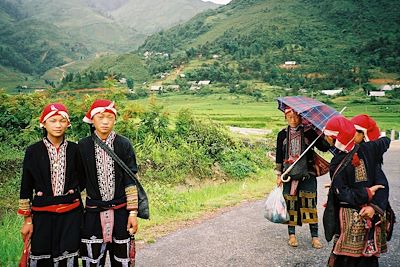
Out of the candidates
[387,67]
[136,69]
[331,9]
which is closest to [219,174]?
[387,67]

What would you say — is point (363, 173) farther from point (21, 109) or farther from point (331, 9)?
point (331, 9)

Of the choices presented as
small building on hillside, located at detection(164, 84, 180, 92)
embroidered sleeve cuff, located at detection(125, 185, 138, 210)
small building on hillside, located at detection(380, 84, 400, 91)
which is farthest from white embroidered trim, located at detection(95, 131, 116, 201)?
small building on hillside, located at detection(164, 84, 180, 92)

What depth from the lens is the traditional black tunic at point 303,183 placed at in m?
4.73

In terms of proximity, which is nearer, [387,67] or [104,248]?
[104,248]

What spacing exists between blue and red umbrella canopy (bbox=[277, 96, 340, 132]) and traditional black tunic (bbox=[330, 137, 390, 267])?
3.46 feet

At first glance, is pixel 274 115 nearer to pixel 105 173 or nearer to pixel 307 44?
pixel 105 173

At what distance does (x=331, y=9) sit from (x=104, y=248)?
382 ft

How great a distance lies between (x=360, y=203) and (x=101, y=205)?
2083mm

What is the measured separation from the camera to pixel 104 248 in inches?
132

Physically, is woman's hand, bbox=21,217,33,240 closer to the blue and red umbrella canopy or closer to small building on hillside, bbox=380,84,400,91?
the blue and red umbrella canopy

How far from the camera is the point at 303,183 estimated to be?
4828 mm

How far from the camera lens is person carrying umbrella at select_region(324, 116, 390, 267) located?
3252mm

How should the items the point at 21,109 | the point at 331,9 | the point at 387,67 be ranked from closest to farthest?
1. the point at 21,109
2. the point at 387,67
3. the point at 331,9

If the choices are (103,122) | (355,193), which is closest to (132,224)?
(103,122)
